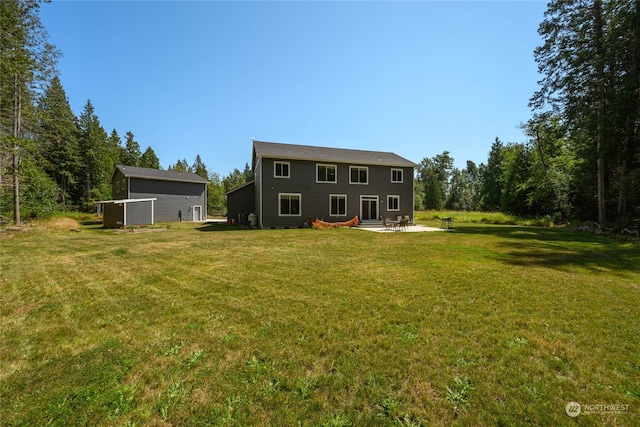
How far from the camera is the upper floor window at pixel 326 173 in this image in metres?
18.7

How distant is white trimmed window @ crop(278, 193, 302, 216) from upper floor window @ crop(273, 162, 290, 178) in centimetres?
134

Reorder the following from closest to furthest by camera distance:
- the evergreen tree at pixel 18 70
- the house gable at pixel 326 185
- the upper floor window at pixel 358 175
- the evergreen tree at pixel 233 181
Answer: the evergreen tree at pixel 18 70 → the house gable at pixel 326 185 → the upper floor window at pixel 358 175 → the evergreen tree at pixel 233 181

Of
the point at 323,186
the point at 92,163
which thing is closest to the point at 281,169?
the point at 323,186

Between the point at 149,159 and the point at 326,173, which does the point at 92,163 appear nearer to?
the point at 149,159

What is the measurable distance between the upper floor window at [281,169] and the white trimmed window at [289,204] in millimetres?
1341

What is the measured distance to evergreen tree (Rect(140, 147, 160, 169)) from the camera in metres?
51.5

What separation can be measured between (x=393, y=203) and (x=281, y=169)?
944 centimetres

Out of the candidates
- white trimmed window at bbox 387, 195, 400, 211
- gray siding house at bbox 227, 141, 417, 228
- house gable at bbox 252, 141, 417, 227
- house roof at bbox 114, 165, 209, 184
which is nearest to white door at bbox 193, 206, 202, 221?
house roof at bbox 114, 165, 209, 184

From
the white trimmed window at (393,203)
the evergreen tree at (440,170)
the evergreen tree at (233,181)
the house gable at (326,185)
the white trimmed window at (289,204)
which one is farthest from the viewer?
the evergreen tree at (440,170)

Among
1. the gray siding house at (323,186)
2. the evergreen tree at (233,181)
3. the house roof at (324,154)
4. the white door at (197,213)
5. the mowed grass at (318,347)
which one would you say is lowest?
the mowed grass at (318,347)

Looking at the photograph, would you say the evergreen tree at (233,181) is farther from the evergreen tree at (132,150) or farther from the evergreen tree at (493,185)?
the evergreen tree at (493,185)

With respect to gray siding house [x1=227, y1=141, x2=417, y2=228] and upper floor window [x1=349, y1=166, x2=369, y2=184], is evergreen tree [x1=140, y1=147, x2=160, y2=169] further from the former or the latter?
upper floor window [x1=349, y1=166, x2=369, y2=184]

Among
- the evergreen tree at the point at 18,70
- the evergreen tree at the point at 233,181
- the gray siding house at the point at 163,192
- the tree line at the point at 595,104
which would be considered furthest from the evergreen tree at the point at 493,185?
the evergreen tree at the point at 18,70

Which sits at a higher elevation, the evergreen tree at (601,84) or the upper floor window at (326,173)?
the evergreen tree at (601,84)
